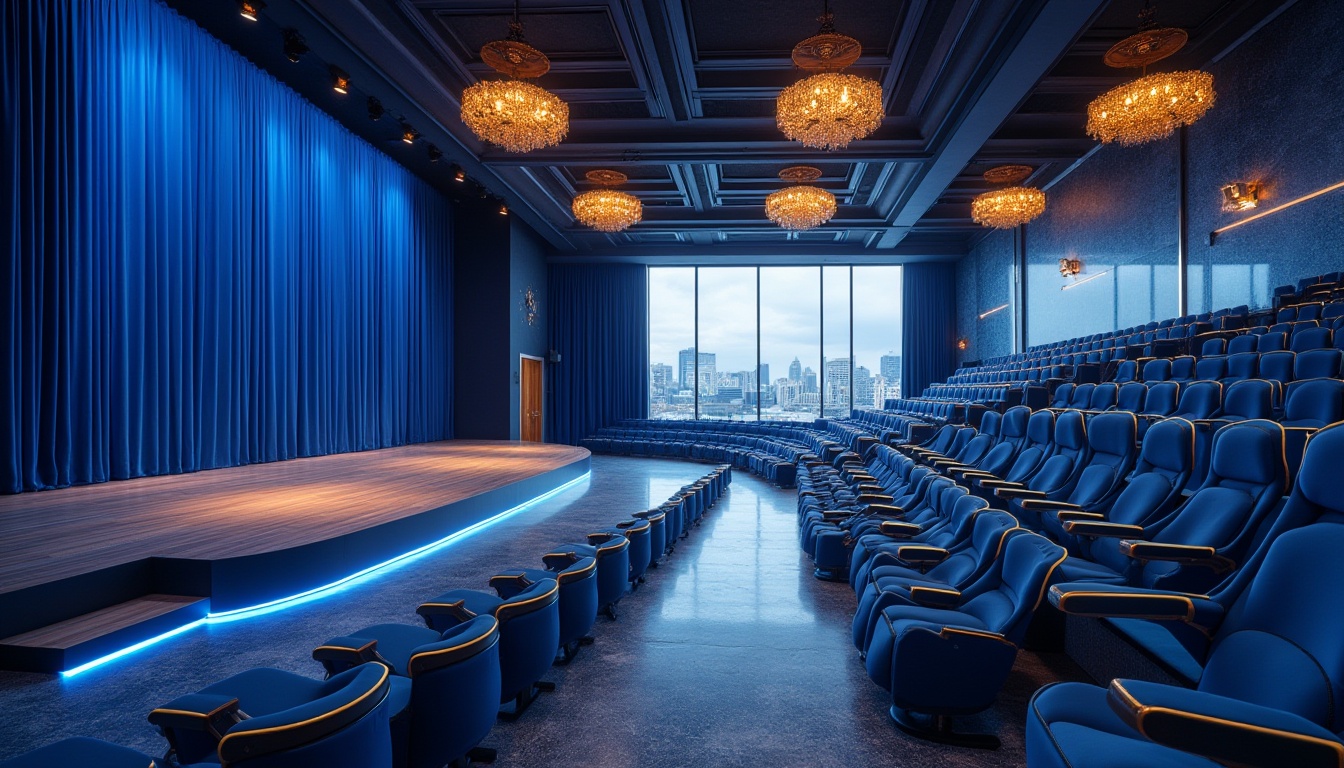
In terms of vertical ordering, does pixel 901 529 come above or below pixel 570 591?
above

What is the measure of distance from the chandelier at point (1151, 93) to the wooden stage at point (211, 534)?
7235 millimetres

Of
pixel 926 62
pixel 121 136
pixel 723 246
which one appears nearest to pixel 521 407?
pixel 723 246

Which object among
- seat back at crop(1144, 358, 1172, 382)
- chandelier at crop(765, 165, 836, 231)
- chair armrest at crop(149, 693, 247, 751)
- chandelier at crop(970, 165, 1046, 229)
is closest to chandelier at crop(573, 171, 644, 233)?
chandelier at crop(765, 165, 836, 231)

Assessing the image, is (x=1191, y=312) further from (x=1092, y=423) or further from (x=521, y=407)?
(x=521, y=407)

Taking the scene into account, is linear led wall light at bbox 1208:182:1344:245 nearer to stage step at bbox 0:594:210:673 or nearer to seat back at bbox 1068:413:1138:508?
seat back at bbox 1068:413:1138:508

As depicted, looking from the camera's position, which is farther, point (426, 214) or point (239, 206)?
point (426, 214)

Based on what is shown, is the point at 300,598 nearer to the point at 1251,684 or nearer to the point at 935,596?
the point at 935,596

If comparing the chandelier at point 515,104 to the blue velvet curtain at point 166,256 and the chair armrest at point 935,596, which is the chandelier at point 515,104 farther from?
the chair armrest at point 935,596

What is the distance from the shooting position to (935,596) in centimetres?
257

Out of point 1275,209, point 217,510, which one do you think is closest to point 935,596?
point 217,510

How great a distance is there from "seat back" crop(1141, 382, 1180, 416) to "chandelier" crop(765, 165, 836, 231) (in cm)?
525

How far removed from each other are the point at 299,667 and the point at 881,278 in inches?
583

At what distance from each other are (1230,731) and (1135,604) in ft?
2.67

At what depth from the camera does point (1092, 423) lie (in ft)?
12.4
